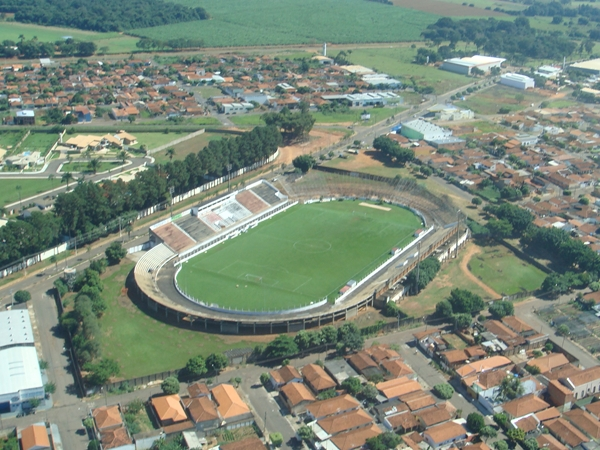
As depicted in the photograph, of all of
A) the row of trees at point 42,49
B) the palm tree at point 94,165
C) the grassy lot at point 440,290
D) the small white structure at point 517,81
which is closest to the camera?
the grassy lot at point 440,290

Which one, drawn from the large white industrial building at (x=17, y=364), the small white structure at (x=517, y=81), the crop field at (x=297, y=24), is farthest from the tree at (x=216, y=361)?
the crop field at (x=297, y=24)

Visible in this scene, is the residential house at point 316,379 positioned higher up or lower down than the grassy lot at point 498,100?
lower down

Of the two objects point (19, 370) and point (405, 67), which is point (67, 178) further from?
point (405, 67)

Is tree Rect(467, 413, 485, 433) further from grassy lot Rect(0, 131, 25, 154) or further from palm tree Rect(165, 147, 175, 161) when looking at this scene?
grassy lot Rect(0, 131, 25, 154)

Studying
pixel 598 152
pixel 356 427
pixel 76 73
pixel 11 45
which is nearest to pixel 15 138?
pixel 76 73

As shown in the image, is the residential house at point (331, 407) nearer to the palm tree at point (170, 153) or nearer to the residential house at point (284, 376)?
the residential house at point (284, 376)

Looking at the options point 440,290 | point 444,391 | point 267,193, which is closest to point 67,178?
point 267,193
